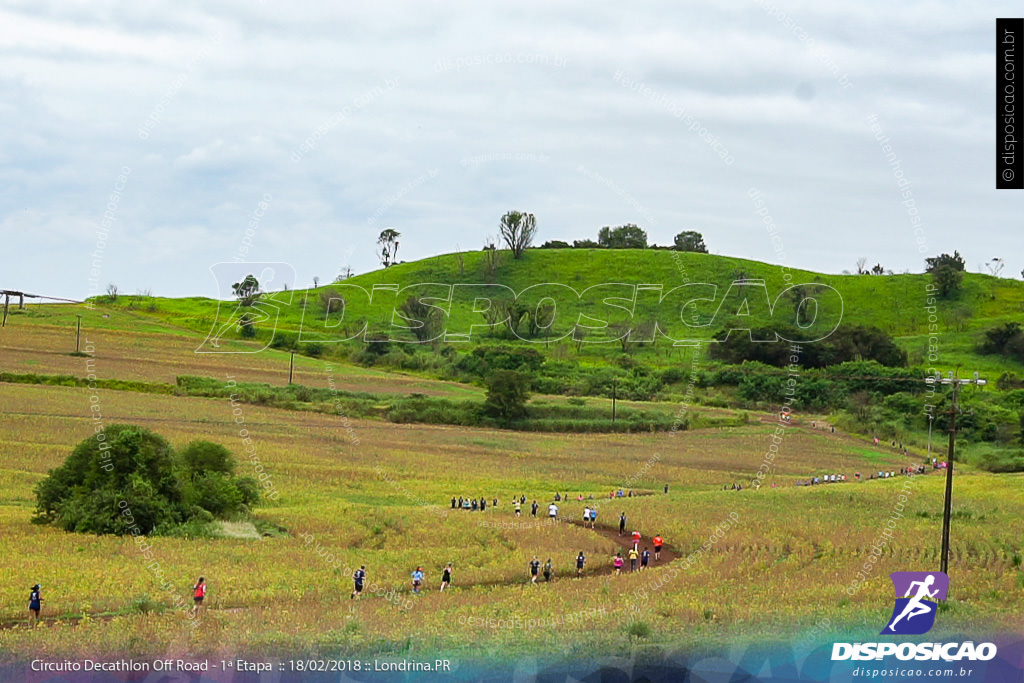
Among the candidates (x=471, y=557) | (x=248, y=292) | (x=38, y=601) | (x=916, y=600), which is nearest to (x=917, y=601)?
(x=916, y=600)

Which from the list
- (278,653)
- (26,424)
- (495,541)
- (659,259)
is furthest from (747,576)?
(659,259)

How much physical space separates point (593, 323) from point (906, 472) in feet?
203

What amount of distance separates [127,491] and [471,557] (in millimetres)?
12853

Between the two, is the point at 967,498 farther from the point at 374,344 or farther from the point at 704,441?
the point at 374,344

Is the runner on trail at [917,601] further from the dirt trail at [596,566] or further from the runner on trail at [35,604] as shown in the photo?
the runner on trail at [35,604]

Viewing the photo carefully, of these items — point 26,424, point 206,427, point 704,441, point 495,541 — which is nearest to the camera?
point 495,541

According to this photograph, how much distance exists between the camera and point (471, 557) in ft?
110

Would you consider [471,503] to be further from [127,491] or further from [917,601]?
[917,601]

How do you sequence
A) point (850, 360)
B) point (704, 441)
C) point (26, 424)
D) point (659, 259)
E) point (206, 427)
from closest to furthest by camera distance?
point (26, 424)
point (206, 427)
point (704, 441)
point (850, 360)
point (659, 259)

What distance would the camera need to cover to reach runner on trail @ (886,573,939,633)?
22359mm

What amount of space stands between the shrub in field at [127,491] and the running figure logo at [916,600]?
2445 cm

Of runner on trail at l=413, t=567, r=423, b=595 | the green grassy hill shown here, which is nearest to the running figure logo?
runner on trail at l=413, t=567, r=423, b=595

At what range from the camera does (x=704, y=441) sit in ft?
263

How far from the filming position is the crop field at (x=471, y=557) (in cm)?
2141
